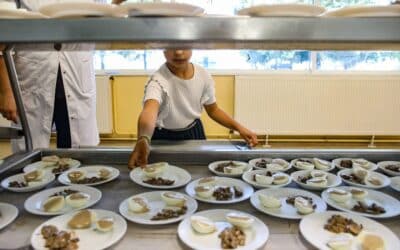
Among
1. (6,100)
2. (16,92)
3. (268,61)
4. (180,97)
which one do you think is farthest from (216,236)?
(268,61)

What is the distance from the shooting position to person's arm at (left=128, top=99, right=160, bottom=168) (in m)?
1.25

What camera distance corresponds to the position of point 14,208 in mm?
882

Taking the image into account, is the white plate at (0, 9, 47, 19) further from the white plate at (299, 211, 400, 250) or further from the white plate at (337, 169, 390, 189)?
the white plate at (337, 169, 390, 189)

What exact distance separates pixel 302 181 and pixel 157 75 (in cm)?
94

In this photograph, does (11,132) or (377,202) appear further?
(11,132)

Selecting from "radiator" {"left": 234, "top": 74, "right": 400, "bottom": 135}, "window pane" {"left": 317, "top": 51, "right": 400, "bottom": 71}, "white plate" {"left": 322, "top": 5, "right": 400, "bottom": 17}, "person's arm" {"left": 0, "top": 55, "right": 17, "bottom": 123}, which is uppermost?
"white plate" {"left": 322, "top": 5, "right": 400, "bottom": 17}

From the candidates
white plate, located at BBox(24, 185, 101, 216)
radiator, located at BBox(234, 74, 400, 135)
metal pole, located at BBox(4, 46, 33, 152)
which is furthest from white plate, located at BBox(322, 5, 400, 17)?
radiator, located at BBox(234, 74, 400, 135)

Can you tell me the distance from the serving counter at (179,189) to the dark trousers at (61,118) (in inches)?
21.3

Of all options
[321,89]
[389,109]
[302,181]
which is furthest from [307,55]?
[302,181]

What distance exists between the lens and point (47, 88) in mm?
1800

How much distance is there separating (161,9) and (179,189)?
0.62 metres

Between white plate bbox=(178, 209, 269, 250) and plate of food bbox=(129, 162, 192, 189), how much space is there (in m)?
0.25

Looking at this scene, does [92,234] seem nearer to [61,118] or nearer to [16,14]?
[16,14]

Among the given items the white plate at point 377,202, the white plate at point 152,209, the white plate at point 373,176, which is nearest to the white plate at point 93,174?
the white plate at point 152,209
